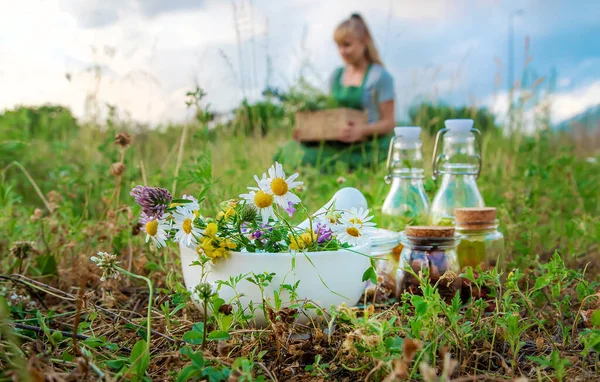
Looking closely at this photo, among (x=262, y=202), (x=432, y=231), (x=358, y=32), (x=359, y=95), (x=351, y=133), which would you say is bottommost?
(x=432, y=231)

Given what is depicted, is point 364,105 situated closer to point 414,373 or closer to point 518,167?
point 518,167

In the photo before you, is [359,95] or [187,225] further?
[359,95]

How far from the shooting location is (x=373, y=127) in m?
4.58

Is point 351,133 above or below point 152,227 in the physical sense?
above

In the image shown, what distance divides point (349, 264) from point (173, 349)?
1.27 feet

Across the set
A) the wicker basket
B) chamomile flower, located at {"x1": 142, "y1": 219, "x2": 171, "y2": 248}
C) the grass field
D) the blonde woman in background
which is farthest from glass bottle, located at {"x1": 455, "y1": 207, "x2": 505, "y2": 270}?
the blonde woman in background

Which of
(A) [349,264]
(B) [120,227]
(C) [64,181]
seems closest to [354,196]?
(A) [349,264]

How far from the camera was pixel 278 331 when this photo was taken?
38.7 inches

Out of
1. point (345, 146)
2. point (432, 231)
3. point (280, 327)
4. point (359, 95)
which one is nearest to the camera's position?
point (280, 327)

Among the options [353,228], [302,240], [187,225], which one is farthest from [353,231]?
[187,225]

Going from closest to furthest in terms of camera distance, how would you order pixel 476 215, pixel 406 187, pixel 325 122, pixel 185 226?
pixel 185 226 → pixel 476 215 → pixel 406 187 → pixel 325 122

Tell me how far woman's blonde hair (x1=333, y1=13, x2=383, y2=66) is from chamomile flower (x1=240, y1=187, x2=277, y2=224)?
13.7 feet

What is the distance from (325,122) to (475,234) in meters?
2.96

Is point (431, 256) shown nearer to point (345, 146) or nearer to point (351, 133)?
point (351, 133)
